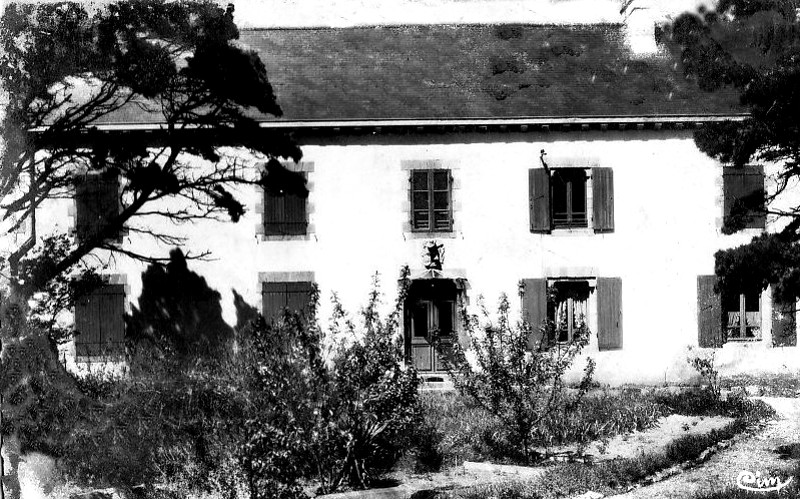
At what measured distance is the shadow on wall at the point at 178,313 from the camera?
12.4m

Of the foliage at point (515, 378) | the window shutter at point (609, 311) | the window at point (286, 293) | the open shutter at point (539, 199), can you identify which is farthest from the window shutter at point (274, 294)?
the window shutter at point (609, 311)

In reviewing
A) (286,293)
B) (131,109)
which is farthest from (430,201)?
(131,109)

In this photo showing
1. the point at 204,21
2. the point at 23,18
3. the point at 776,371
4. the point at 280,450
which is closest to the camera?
the point at 280,450

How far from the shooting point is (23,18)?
29.3 feet

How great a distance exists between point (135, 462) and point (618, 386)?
7.33 m

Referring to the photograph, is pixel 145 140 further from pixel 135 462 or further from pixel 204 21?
pixel 135 462

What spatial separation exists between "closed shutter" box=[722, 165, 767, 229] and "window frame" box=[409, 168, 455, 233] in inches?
168

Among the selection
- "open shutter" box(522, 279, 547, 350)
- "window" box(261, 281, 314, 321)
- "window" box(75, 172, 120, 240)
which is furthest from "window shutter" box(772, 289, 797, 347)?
"window" box(75, 172, 120, 240)

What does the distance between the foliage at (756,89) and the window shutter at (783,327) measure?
193 centimetres

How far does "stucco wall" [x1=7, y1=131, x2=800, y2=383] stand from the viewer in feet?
43.5

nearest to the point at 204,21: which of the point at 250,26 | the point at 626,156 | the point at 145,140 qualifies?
the point at 145,140

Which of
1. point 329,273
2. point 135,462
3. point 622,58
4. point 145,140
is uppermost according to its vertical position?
point 622,58

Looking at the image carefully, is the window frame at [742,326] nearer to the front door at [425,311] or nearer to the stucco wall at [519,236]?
the stucco wall at [519,236]

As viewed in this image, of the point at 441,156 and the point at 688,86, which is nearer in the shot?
the point at 441,156
